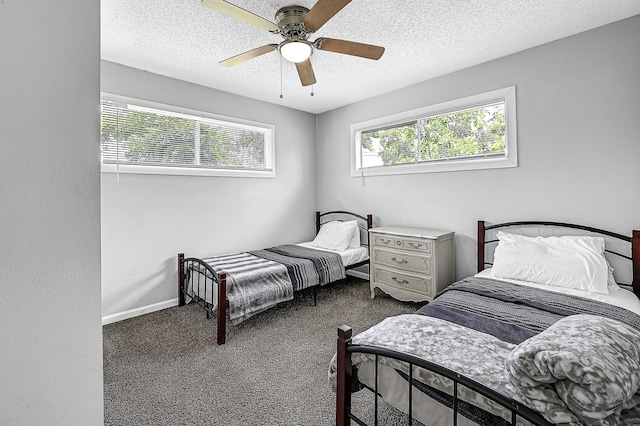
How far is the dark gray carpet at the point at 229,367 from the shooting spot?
1.82 meters

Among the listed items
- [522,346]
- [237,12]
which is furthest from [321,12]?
[522,346]

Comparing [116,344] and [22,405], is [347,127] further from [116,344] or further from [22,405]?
[22,405]

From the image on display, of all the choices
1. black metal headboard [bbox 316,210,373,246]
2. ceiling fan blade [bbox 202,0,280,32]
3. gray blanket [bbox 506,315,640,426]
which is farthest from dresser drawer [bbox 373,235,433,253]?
ceiling fan blade [bbox 202,0,280,32]

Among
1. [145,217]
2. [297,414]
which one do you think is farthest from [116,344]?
[297,414]

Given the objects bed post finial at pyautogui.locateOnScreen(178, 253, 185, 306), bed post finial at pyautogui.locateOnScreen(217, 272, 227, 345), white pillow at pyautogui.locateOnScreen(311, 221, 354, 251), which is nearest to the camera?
bed post finial at pyautogui.locateOnScreen(217, 272, 227, 345)

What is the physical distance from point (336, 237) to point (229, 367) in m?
2.31

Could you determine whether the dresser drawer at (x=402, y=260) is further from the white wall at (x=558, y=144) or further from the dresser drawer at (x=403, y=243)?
the white wall at (x=558, y=144)

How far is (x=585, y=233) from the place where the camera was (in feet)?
8.70

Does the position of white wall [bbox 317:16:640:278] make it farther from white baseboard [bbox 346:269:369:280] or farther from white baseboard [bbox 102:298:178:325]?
white baseboard [bbox 102:298:178:325]

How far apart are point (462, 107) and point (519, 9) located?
118cm

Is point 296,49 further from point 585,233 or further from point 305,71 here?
point 585,233

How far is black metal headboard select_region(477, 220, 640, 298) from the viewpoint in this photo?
7.90 feet

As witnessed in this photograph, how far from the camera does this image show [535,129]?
9.52 ft

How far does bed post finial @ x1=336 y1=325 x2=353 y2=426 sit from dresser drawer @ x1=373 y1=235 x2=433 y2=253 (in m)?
2.05
